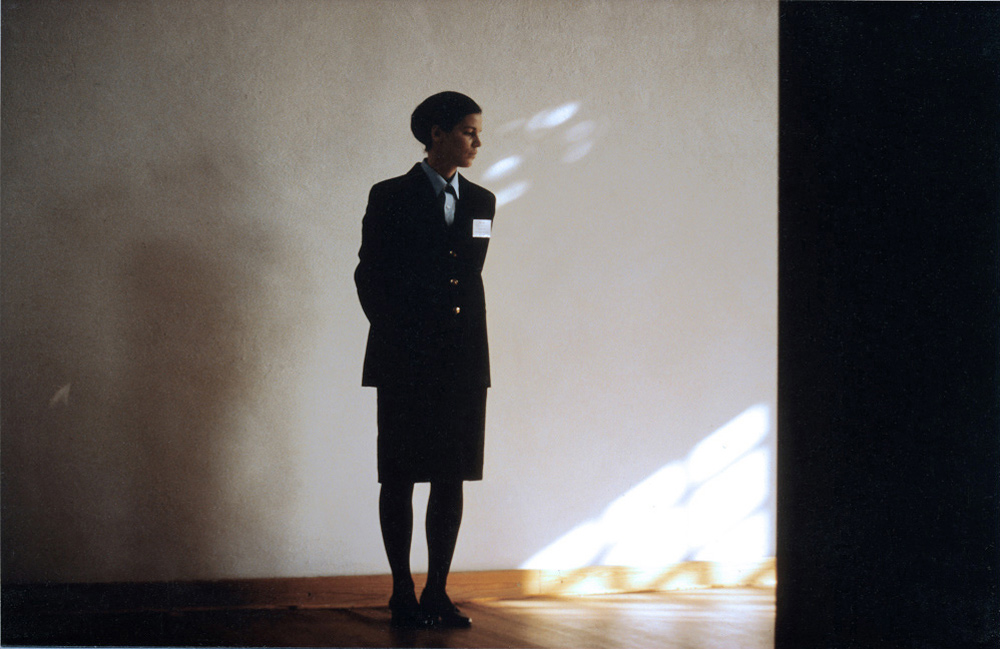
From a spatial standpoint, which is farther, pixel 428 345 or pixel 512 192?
pixel 512 192

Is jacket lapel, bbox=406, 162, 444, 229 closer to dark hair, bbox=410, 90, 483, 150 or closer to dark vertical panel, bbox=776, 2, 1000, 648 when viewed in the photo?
dark hair, bbox=410, 90, 483, 150

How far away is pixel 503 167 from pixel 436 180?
264 millimetres

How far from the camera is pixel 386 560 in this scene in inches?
110

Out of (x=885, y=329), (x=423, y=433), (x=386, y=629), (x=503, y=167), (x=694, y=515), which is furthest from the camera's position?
(x=694, y=515)

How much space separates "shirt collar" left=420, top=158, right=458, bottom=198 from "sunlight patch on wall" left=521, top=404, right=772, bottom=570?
1237 millimetres

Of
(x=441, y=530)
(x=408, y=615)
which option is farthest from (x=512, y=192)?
(x=408, y=615)

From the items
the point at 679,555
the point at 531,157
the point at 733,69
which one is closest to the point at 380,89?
the point at 531,157

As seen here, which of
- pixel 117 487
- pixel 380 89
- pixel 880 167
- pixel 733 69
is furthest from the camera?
pixel 733 69

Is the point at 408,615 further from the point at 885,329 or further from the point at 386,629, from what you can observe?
the point at 885,329

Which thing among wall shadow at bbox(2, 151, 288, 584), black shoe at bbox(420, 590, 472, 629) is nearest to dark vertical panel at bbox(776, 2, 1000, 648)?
black shoe at bbox(420, 590, 472, 629)

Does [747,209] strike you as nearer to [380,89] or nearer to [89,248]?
[380,89]

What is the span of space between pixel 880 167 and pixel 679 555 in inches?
70.5

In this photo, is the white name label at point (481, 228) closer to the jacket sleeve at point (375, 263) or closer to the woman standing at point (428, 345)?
the woman standing at point (428, 345)

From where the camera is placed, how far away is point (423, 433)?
269cm
